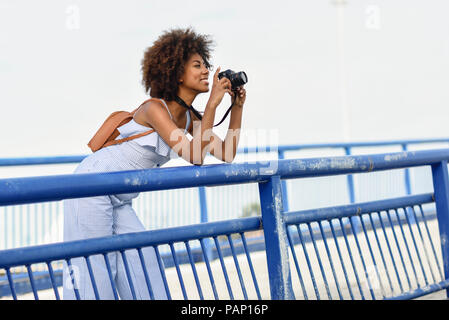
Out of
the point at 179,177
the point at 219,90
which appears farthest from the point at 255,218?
the point at 219,90

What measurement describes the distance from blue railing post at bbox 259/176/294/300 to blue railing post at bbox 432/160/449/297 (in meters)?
1.30

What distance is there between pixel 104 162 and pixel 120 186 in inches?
38.5

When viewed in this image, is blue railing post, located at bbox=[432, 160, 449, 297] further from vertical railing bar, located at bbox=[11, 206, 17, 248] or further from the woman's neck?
vertical railing bar, located at bbox=[11, 206, 17, 248]

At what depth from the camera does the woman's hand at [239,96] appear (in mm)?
3357

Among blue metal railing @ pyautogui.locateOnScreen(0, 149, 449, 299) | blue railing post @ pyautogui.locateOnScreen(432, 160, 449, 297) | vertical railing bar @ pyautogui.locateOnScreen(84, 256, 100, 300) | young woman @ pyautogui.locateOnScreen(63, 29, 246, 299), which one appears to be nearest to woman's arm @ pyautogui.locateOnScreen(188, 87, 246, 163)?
young woman @ pyautogui.locateOnScreen(63, 29, 246, 299)

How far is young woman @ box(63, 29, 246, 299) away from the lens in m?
2.55

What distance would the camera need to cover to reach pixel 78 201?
10.3ft

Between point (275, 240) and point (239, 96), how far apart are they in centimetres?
94

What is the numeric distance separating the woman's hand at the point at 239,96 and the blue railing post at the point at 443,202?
115 centimetres

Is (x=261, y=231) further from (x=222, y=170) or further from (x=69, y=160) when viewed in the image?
(x=69, y=160)

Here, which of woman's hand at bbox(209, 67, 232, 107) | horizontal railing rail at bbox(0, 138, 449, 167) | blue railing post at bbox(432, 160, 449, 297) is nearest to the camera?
woman's hand at bbox(209, 67, 232, 107)
